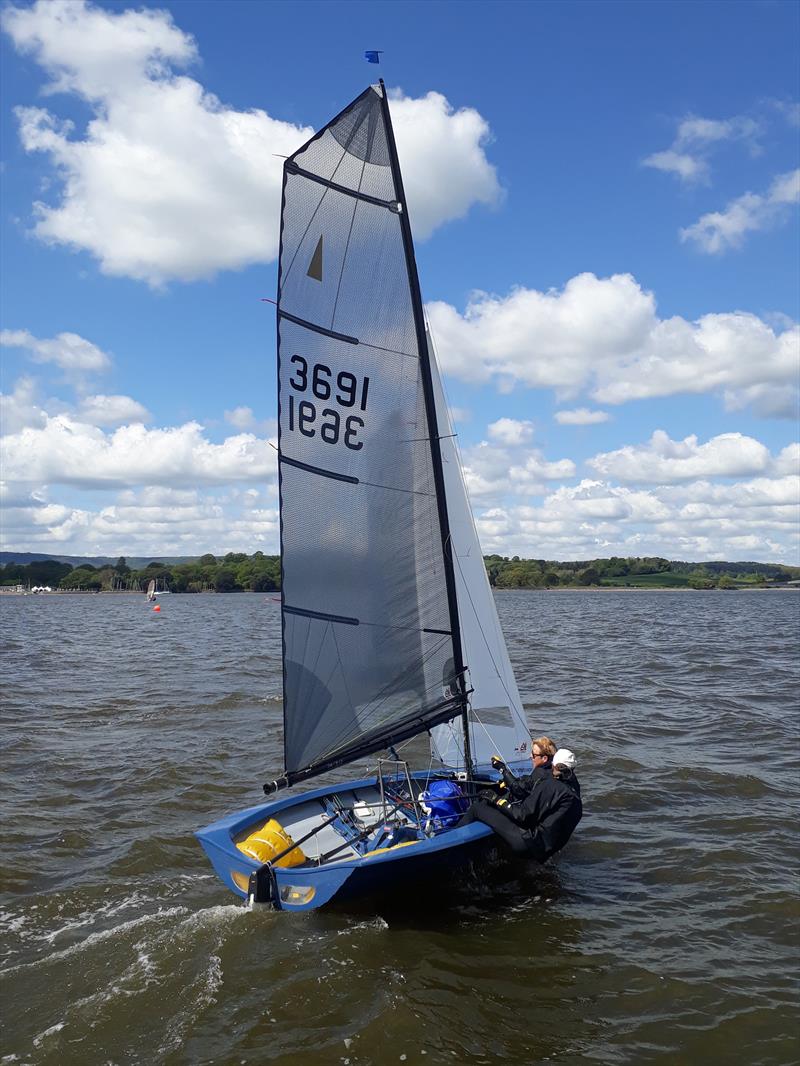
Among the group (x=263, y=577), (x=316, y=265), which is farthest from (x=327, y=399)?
(x=263, y=577)

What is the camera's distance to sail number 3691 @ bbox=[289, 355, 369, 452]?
28.1ft

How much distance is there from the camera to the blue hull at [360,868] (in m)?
7.42

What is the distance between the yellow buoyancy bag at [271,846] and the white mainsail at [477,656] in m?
2.67

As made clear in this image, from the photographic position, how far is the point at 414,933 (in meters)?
7.80

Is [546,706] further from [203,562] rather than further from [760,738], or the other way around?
[203,562]

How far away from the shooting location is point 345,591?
8.88m

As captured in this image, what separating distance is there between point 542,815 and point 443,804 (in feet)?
4.18

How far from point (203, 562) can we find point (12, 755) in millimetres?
178410

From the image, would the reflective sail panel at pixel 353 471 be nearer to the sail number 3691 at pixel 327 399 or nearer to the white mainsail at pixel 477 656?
the sail number 3691 at pixel 327 399

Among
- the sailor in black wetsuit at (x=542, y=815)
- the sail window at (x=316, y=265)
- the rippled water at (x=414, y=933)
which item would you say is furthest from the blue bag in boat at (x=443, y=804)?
the sail window at (x=316, y=265)

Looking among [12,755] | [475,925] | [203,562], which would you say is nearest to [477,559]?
[475,925]

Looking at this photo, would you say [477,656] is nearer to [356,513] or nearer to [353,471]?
[356,513]

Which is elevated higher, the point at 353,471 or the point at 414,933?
the point at 353,471

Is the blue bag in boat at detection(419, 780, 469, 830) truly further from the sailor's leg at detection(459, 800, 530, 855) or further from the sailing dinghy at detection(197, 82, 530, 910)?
the sailor's leg at detection(459, 800, 530, 855)
